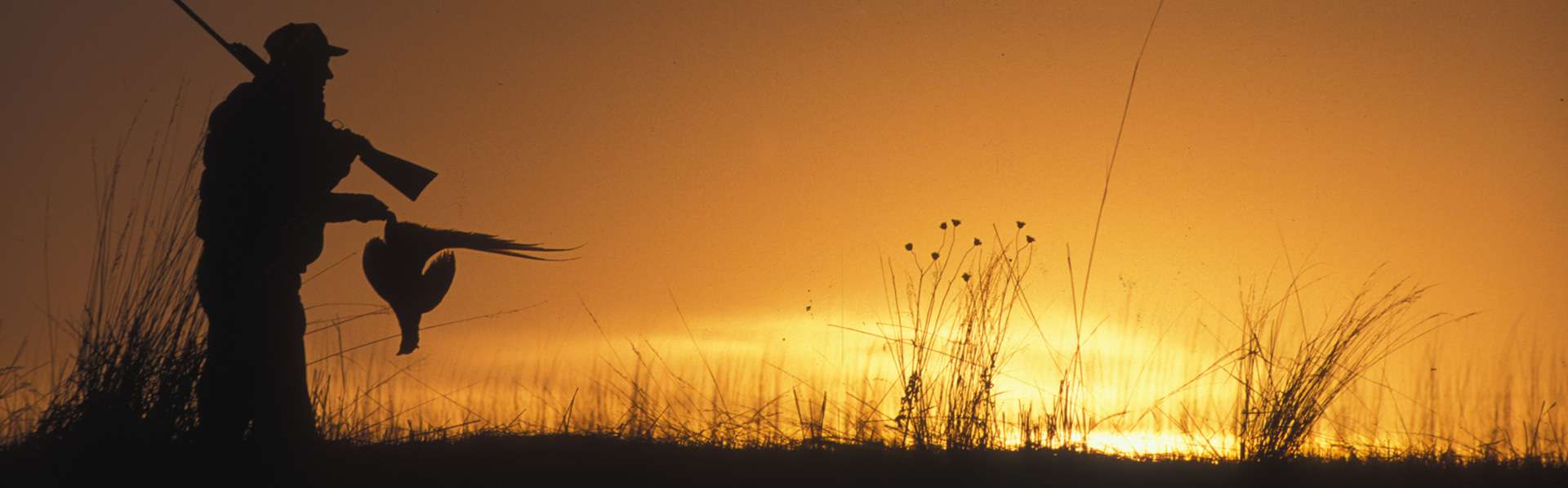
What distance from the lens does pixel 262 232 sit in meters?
5.12

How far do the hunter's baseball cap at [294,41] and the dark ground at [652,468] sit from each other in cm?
141

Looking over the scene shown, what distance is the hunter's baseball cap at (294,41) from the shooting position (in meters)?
5.19

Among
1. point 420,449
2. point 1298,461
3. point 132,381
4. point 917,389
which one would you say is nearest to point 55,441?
point 132,381

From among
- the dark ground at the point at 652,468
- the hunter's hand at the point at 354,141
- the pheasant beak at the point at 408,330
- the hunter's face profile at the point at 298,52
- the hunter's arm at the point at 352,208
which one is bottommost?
the dark ground at the point at 652,468

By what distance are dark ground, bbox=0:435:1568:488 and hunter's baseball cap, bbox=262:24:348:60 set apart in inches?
55.5

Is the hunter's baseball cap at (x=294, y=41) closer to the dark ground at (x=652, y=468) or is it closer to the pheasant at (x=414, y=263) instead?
the pheasant at (x=414, y=263)

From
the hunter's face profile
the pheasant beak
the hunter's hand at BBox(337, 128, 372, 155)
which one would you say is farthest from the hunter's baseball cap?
the pheasant beak

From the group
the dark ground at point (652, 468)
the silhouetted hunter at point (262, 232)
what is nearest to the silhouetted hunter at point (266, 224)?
the silhouetted hunter at point (262, 232)

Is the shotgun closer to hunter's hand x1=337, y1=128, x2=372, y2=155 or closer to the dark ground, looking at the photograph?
hunter's hand x1=337, y1=128, x2=372, y2=155

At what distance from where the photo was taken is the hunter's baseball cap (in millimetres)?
5188

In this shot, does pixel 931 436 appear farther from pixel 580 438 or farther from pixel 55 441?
pixel 55 441

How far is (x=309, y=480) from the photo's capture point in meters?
5.03

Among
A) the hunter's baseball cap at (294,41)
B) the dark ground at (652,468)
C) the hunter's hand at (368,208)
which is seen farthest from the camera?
the hunter's hand at (368,208)

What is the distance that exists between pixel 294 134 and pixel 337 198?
316mm
